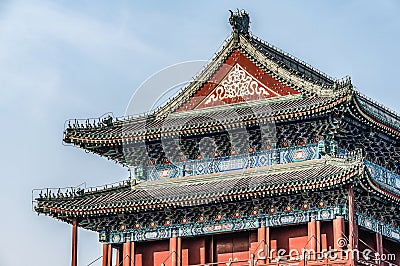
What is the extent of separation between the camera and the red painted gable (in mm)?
42500

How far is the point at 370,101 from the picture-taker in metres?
45.5

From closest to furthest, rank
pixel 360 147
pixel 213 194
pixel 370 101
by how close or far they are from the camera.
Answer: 1. pixel 213 194
2. pixel 360 147
3. pixel 370 101

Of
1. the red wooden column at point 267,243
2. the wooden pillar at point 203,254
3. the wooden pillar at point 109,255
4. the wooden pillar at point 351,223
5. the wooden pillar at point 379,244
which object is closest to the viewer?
the wooden pillar at point 351,223

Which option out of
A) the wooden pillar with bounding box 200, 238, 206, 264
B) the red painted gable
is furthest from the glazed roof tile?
the red painted gable

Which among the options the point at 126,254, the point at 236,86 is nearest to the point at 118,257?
the point at 126,254

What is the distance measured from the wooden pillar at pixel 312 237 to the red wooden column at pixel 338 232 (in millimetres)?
819

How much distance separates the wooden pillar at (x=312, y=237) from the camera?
38.3 metres

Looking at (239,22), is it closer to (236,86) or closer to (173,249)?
(236,86)

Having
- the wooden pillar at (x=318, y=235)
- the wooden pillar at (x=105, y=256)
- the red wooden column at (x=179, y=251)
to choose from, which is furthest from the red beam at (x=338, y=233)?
the wooden pillar at (x=105, y=256)

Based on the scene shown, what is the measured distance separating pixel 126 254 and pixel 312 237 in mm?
8540

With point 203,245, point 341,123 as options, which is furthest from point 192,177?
point 341,123

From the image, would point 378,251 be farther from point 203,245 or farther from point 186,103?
point 186,103

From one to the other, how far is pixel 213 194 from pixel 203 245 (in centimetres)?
306

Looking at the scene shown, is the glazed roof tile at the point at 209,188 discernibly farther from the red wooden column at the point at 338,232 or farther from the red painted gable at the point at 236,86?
the red painted gable at the point at 236,86
